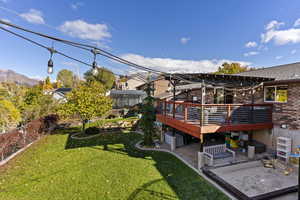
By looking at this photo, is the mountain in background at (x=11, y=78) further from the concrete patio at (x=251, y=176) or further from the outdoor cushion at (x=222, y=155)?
the concrete patio at (x=251, y=176)

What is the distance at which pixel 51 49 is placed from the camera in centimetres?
421

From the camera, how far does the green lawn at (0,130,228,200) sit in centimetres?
497

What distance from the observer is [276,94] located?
8016 mm

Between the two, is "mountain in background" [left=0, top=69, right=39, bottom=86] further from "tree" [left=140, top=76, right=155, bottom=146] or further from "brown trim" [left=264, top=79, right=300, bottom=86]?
"brown trim" [left=264, top=79, right=300, bottom=86]

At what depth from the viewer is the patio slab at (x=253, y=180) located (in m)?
4.85

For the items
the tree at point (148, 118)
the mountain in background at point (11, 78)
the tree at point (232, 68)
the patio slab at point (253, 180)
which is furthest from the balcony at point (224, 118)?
the mountain in background at point (11, 78)

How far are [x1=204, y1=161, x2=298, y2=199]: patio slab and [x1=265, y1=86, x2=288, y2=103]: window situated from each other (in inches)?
148

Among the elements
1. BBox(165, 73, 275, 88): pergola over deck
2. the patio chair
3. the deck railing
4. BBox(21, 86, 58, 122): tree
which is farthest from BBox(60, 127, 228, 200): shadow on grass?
BBox(21, 86, 58, 122): tree

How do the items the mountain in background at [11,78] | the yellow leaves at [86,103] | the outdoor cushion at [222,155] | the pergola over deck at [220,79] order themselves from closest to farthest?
the outdoor cushion at [222,155] → the pergola over deck at [220,79] → the yellow leaves at [86,103] → the mountain in background at [11,78]

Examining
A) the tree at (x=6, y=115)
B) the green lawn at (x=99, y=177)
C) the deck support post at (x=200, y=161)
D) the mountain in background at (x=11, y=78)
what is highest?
the mountain in background at (x=11, y=78)

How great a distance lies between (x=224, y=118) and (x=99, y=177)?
6.80 m

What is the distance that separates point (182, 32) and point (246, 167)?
17241 millimetres

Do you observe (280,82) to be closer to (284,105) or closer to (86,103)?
(284,105)

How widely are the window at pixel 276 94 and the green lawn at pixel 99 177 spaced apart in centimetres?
644
